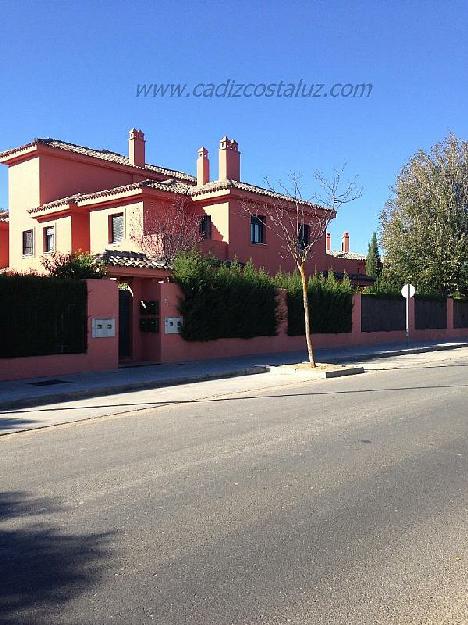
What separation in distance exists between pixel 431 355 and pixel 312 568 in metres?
18.8

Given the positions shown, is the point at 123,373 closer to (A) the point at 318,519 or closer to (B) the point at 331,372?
(B) the point at 331,372

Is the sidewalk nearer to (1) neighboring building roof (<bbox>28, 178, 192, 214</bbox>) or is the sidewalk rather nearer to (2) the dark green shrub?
(2) the dark green shrub

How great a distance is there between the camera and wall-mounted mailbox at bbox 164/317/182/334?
16859mm

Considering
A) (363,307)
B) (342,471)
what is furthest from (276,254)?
(342,471)

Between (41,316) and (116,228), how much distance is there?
41.6 ft

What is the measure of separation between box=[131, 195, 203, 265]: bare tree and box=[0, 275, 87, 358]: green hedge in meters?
5.90

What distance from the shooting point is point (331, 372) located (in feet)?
47.0

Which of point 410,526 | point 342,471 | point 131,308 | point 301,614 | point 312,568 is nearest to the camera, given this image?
point 301,614

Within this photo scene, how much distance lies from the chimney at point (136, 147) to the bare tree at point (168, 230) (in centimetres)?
612

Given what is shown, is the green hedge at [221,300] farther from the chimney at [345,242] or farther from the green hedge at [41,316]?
the chimney at [345,242]

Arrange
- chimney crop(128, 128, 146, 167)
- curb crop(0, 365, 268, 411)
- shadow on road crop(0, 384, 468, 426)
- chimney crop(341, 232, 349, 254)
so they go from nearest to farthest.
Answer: shadow on road crop(0, 384, 468, 426) → curb crop(0, 365, 268, 411) → chimney crop(128, 128, 146, 167) → chimney crop(341, 232, 349, 254)

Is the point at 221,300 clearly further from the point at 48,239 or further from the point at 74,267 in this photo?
the point at 48,239

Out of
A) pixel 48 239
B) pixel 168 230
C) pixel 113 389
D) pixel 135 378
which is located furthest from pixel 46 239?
pixel 113 389

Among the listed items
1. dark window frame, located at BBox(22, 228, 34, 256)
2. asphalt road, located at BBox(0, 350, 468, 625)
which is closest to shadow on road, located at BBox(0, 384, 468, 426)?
asphalt road, located at BBox(0, 350, 468, 625)
